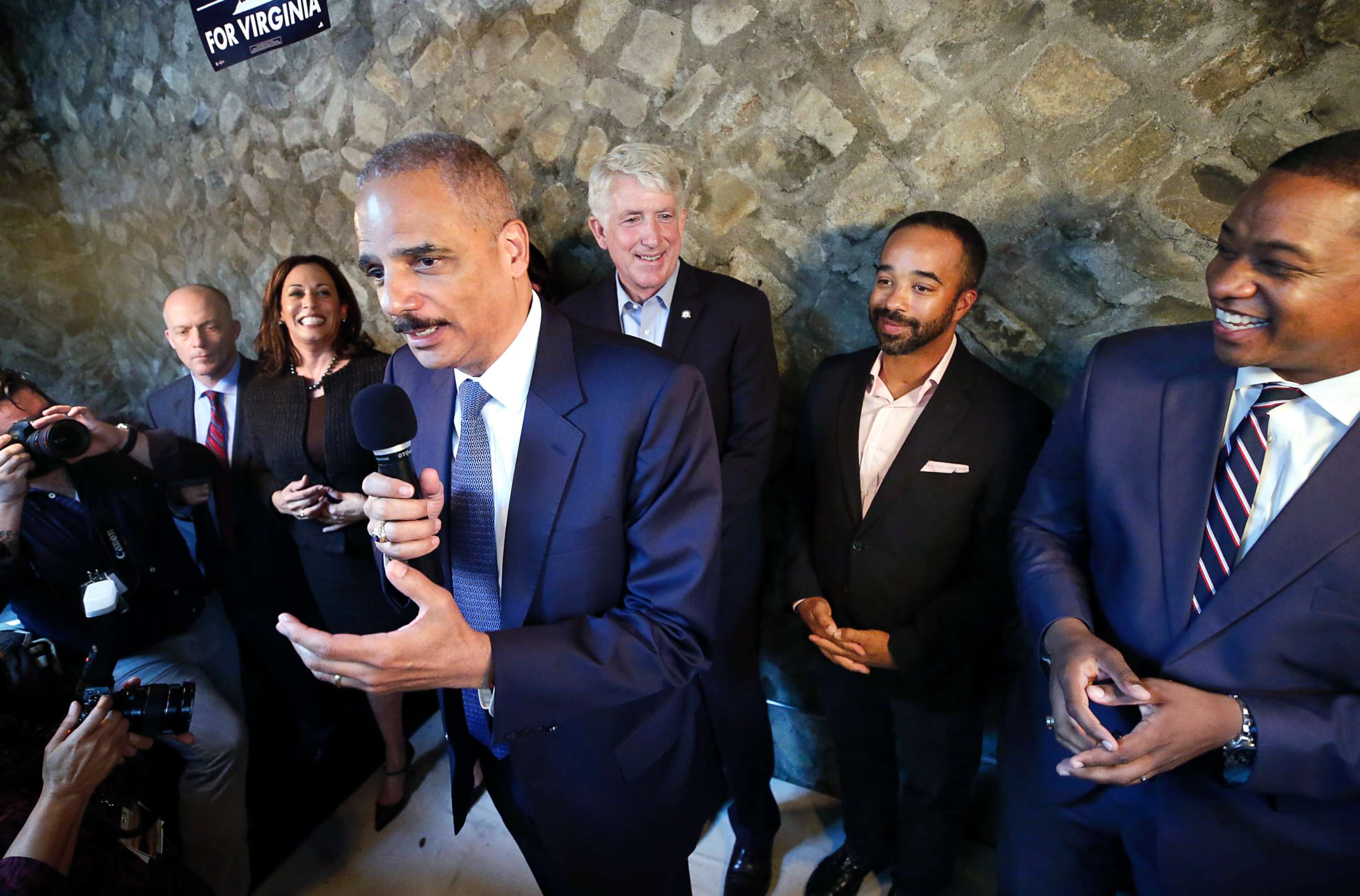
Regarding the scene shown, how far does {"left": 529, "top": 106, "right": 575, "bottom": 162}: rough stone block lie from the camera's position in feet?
8.75

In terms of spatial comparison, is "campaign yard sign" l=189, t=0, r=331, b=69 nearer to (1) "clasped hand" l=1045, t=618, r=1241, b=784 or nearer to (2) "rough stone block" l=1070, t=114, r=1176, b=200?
(2) "rough stone block" l=1070, t=114, r=1176, b=200

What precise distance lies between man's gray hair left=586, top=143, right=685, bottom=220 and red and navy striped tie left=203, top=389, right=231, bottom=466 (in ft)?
6.32

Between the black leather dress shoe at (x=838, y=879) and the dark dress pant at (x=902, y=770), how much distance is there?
38mm

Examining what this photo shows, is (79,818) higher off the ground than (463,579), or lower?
lower

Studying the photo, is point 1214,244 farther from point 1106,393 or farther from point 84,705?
point 84,705

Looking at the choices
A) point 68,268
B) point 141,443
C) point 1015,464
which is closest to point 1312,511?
point 1015,464

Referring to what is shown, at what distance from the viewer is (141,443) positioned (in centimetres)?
232

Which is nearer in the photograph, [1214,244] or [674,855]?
[674,855]

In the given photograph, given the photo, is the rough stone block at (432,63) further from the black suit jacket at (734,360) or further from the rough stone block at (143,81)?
the rough stone block at (143,81)

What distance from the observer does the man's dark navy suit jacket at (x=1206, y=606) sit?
1.08 meters

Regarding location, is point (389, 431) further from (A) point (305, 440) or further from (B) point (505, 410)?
(A) point (305, 440)

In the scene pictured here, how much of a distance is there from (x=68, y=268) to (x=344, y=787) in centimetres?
436

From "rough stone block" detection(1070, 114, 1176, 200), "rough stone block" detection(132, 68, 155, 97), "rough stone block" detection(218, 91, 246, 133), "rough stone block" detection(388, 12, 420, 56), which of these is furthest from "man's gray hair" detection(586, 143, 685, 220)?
"rough stone block" detection(132, 68, 155, 97)

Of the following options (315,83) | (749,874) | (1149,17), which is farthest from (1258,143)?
(315,83)
